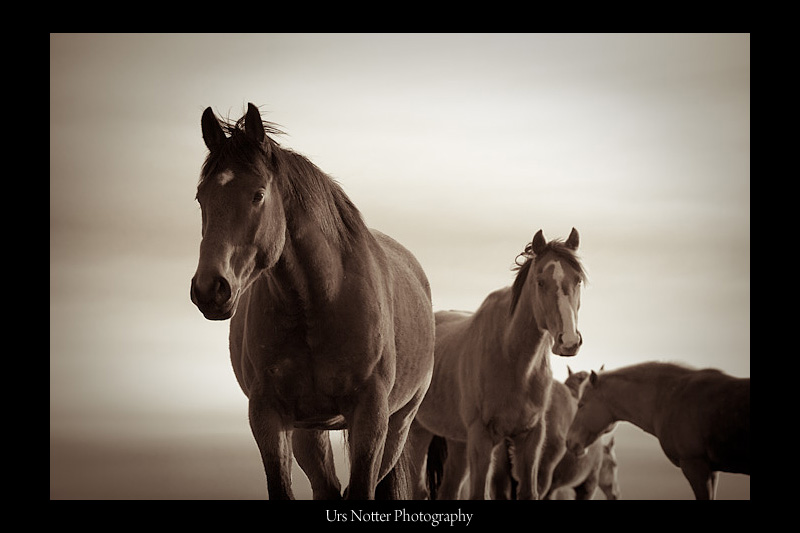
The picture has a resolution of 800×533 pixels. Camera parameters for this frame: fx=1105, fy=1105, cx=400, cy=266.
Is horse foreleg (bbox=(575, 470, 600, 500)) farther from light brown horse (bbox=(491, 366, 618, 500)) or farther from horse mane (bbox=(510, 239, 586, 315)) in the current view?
horse mane (bbox=(510, 239, 586, 315))

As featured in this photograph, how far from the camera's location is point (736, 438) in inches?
247

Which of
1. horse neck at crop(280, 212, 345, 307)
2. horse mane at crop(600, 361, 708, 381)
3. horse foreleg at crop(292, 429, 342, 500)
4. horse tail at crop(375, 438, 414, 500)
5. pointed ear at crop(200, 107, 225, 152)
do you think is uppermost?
pointed ear at crop(200, 107, 225, 152)

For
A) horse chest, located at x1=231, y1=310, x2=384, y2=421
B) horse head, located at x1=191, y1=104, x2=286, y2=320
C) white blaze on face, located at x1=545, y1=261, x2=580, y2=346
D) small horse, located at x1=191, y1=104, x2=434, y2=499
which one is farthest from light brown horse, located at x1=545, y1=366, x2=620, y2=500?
horse head, located at x1=191, y1=104, x2=286, y2=320

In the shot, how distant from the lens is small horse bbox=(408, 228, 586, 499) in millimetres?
6238

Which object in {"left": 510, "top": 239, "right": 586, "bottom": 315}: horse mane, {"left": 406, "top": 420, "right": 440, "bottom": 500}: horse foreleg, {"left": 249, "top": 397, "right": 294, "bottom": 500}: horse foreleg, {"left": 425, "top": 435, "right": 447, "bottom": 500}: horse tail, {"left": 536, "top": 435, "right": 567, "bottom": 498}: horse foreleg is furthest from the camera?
{"left": 425, "top": 435, "right": 447, "bottom": 500}: horse tail

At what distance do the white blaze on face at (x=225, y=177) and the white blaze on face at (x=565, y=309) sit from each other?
2759 millimetres

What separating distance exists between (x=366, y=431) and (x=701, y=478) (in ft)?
10.4

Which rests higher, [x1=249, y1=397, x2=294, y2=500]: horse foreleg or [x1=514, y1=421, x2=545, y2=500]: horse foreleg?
[x1=249, y1=397, x2=294, y2=500]: horse foreleg

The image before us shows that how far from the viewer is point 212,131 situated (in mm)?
3859

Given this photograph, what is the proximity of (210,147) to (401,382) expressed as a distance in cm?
128

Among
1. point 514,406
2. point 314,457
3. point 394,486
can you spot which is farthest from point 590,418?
point 314,457

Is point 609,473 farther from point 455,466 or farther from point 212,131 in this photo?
point 212,131

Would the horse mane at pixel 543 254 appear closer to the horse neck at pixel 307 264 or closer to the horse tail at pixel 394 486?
the horse tail at pixel 394 486
